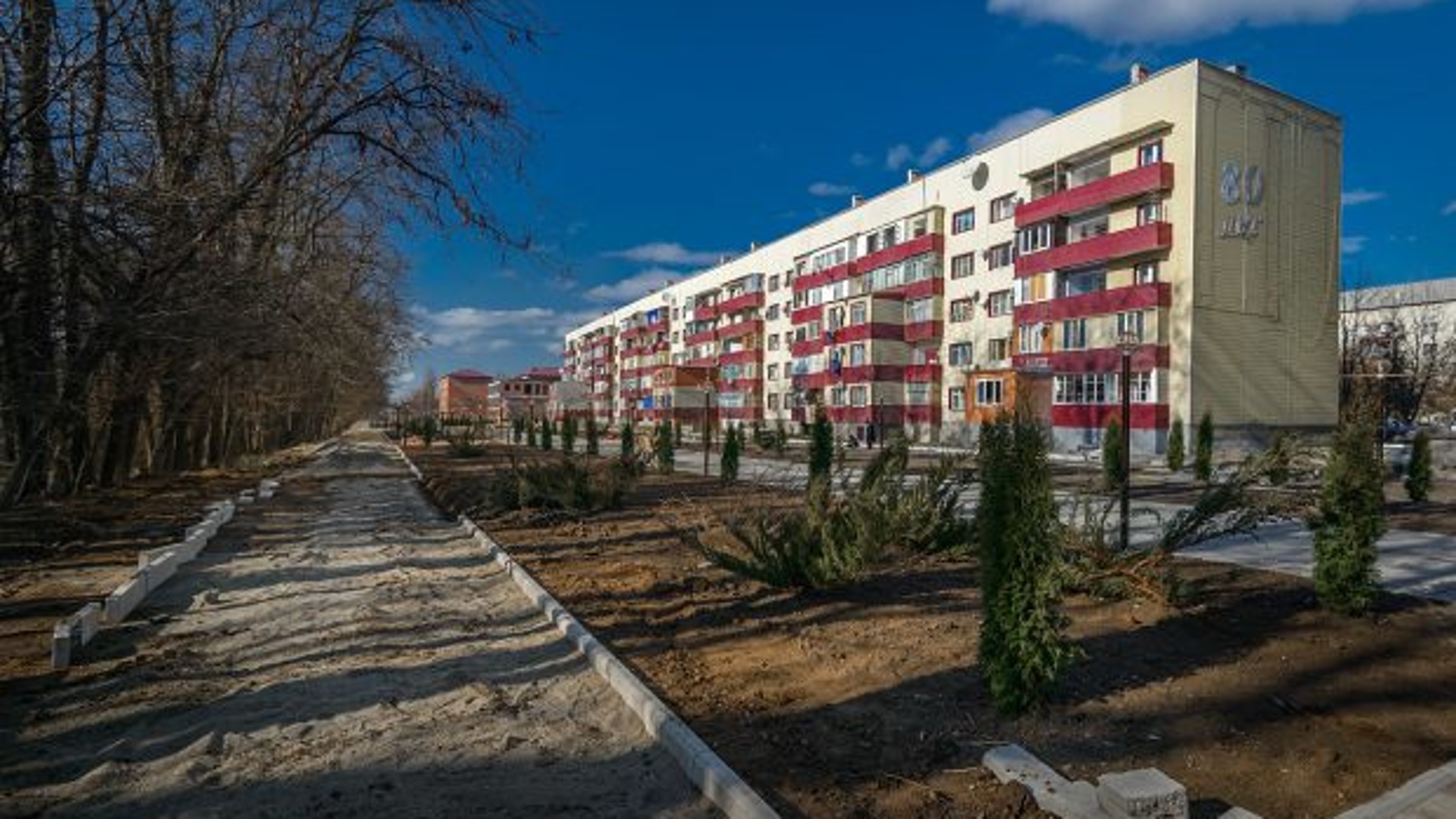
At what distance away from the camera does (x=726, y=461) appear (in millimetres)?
19188

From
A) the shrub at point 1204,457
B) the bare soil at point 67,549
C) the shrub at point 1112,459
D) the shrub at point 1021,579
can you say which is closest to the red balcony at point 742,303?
the shrub at point 1204,457

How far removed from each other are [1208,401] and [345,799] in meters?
34.7

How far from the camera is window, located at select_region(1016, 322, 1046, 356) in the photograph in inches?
1500

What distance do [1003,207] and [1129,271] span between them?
8.94 m

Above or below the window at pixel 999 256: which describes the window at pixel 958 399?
below

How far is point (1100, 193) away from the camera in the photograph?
3447 cm

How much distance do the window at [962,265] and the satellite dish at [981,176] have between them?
3444mm

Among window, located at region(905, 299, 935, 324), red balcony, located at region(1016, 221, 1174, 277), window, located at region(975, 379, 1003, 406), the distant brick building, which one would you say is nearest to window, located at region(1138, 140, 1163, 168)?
red balcony, located at region(1016, 221, 1174, 277)

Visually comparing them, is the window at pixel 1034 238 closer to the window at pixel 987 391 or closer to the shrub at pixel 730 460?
the window at pixel 987 391

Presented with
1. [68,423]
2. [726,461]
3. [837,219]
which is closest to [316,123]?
[68,423]

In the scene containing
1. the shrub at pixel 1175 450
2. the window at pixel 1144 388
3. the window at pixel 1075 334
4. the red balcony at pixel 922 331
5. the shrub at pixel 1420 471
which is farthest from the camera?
the red balcony at pixel 922 331

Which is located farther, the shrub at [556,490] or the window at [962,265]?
the window at [962,265]

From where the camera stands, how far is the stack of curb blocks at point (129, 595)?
554 cm

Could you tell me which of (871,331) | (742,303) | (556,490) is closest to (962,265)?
(871,331)
